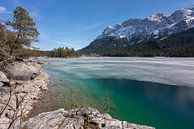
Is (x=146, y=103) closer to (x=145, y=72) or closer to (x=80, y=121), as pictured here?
(x=80, y=121)

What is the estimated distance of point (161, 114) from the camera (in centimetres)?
1716

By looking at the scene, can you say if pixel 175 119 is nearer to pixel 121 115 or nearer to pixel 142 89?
pixel 121 115

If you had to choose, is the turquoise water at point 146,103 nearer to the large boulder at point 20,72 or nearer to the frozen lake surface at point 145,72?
the frozen lake surface at point 145,72

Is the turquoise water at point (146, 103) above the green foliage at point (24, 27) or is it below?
below

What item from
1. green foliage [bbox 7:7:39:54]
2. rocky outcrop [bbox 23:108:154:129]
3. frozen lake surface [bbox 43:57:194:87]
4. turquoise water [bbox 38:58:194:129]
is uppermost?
green foliage [bbox 7:7:39:54]

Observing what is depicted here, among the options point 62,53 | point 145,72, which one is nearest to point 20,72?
point 145,72

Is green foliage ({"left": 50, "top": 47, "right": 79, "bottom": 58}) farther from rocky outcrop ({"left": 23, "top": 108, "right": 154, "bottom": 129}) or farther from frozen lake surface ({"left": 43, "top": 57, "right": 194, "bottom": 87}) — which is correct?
rocky outcrop ({"left": 23, "top": 108, "right": 154, "bottom": 129})

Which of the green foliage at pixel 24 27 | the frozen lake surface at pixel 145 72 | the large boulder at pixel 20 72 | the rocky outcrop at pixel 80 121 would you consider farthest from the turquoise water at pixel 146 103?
the green foliage at pixel 24 27

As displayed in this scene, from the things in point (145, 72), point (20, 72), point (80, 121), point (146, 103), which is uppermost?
point (20, 72)

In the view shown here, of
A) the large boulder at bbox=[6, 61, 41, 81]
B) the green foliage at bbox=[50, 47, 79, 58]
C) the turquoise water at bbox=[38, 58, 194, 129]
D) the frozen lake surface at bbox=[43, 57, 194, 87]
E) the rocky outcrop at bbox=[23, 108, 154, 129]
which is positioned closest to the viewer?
the rocky outcrop at bbox=[23, 108, 154, 129]

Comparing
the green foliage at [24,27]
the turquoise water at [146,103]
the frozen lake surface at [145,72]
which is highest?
the green foliage at [24,27]

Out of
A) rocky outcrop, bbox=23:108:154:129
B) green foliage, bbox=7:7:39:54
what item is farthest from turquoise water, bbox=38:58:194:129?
green foliage, bbox=7:7:39:54

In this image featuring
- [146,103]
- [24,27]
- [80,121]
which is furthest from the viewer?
[24,27]

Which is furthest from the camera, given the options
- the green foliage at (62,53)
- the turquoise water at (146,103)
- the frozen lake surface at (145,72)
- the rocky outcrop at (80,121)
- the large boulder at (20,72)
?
the green foliage at (62,53)
